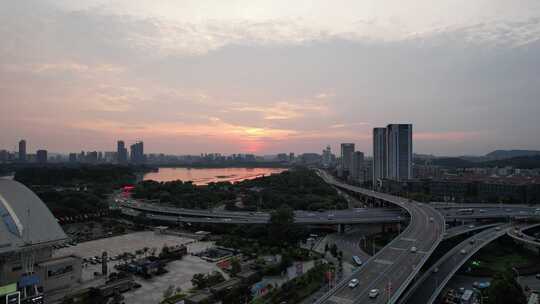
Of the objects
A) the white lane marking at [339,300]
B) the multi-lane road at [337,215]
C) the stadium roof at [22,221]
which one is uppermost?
the stadium roof at [22,221]

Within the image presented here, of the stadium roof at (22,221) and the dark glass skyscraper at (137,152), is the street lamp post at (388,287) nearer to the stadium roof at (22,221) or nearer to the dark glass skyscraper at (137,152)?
the stadium roof at (22,221)

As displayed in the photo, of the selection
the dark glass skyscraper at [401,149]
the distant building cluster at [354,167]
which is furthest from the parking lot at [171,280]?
the distant building cluster at [354,167]

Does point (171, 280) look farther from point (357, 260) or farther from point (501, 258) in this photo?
point (501, 258)

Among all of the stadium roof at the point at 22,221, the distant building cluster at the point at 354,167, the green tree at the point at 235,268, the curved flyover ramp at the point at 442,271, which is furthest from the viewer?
the distant building cluster at the point at 354,167

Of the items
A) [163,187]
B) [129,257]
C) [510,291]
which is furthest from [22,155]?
[510,291]

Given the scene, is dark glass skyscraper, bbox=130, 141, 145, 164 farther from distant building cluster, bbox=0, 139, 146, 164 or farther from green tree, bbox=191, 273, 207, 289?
green tree, bbox=191, 273, 207, 289

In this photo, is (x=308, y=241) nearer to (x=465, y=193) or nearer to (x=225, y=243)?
(x=225, y=243)
